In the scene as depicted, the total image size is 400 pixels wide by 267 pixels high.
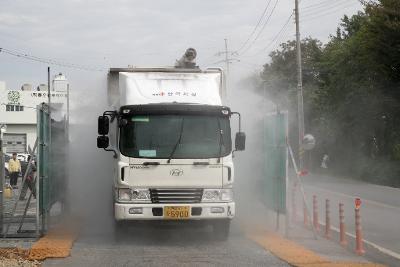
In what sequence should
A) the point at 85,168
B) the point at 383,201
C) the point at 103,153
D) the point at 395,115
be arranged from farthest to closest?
1. the point at 395,115
2. the point at 383,201
3. the point at 85,168
4. the point at 103,153

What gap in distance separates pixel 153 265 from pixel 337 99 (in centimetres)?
3128

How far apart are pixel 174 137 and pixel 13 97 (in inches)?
2749

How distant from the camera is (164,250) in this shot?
10.9 m

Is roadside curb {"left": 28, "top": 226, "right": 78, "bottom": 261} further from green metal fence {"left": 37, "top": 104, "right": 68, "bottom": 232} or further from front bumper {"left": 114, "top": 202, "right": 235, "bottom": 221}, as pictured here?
front bumper {"left": 114, "top": 202, "right": 235, "bottom": 221}

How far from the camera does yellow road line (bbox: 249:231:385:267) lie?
9477 mm

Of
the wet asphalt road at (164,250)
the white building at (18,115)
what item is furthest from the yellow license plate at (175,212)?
the white building at (18,115)

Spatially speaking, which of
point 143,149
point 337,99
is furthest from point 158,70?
point 337,99

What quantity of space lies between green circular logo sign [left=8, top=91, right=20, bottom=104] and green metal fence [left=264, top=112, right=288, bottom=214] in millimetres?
67640

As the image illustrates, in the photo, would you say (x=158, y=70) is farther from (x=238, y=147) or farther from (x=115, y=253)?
(x=115, y=253)

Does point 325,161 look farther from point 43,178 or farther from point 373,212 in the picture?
point 43,178

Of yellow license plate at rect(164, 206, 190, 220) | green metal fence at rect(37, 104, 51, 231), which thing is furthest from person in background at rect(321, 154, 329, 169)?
yellow license plate at rect(164, 206, 190, 220)

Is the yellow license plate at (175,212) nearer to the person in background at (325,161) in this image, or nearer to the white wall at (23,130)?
the person in background at (325,161)

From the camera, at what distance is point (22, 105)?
76938 mm

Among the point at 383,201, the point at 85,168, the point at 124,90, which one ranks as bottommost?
the point at 383,201
